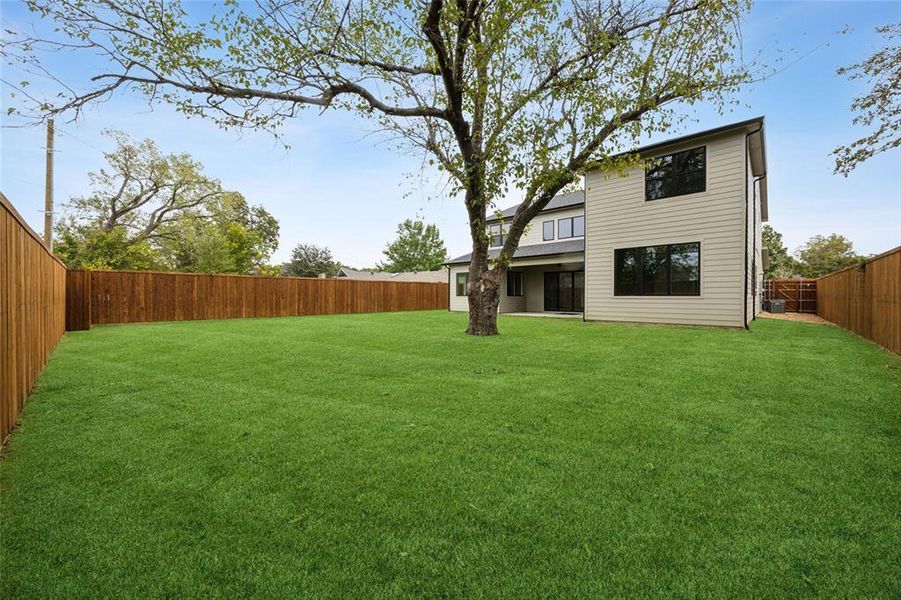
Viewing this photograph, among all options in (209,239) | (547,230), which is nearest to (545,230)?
(547,230)

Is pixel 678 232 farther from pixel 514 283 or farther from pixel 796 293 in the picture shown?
pixel 796 293

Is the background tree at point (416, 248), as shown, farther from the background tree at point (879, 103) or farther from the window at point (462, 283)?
the background tree at point (879, 103)

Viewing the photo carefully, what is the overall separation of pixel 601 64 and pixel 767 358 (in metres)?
5.84

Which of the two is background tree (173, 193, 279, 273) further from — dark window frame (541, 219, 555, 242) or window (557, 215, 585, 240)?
window (557, 215, 585, 240)

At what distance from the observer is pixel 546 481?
2.32 m

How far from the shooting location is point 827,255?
33.9 metres

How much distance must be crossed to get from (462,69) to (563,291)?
11.6 meters

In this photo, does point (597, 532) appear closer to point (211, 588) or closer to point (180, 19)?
point (211, 588)

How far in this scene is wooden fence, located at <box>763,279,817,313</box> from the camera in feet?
57.0

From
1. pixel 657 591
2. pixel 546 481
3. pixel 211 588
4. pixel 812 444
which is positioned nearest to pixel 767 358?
pixel 812 444

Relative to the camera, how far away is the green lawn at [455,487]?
1.59 meters

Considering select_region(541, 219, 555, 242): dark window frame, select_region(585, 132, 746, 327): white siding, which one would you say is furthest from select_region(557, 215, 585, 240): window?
select_region(585, 132, 746, 327): white siding

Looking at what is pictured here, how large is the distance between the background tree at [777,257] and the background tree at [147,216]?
43416 millimetres

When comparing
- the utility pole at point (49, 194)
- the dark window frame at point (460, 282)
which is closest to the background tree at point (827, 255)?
the dark window frame at point (460, 282)
